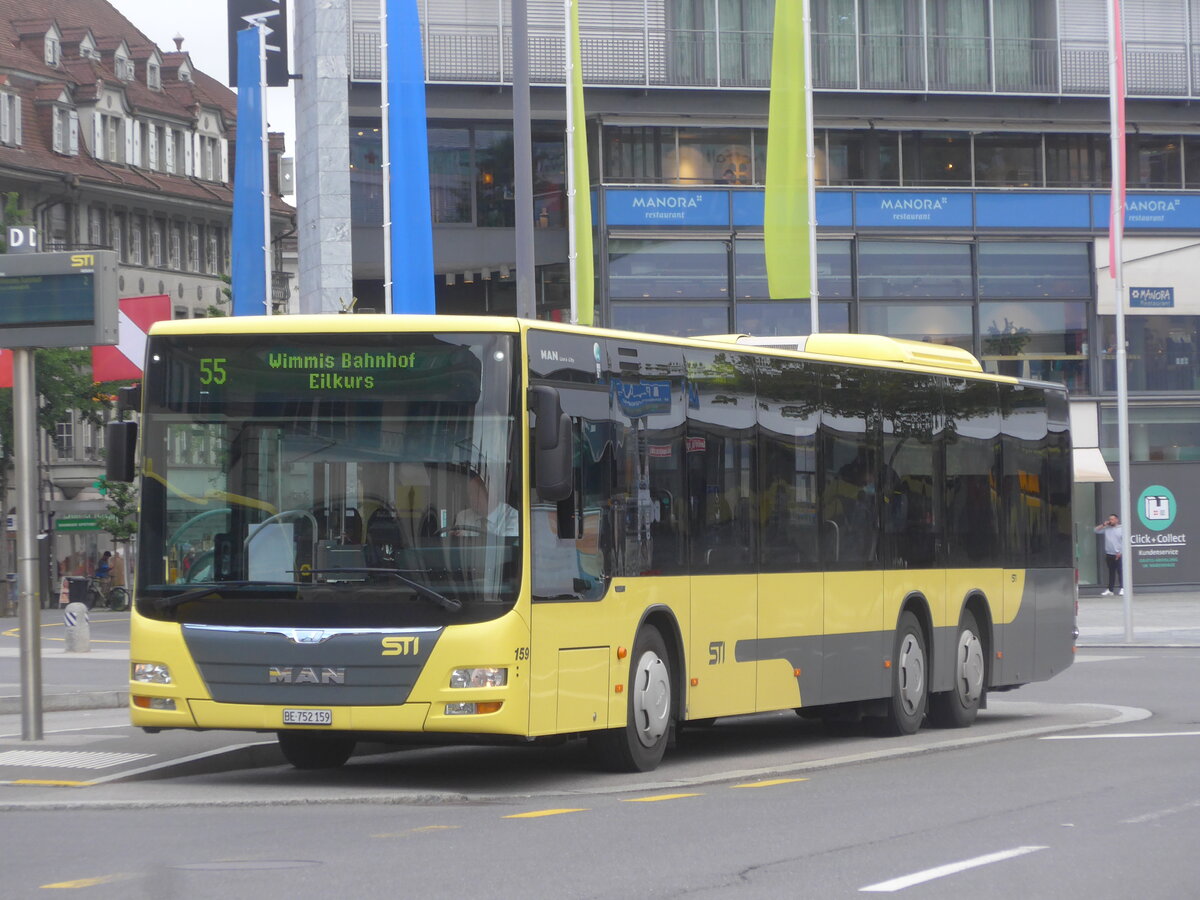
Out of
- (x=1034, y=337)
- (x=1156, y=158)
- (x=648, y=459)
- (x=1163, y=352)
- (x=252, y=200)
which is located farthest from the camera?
(x=1156, y=158)

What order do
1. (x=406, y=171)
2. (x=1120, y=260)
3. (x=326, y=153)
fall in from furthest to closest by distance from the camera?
1. (x=326, y=153)
2. (x=1120, y=260)
3. (x=406, y=171)

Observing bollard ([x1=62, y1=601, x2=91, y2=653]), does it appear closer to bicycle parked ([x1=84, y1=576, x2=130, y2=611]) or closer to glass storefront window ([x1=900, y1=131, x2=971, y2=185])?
glass storefront window ([x1=900, y1=131, x2=971, y2=185])

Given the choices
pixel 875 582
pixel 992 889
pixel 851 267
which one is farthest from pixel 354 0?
pixel 992 889

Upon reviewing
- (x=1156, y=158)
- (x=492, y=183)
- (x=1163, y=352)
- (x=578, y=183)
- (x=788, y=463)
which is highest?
(x=1156, y=158)

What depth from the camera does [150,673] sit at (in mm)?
12812

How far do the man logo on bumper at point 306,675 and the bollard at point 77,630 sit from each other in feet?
68.4

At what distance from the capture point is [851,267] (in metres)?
44.3

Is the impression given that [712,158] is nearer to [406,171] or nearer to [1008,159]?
[1008,159]

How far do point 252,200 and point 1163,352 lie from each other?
22.1 m

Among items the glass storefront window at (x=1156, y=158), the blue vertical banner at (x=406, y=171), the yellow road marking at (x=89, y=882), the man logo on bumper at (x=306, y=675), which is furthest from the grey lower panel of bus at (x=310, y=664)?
the glass storefront window at (x=1156, y=158)

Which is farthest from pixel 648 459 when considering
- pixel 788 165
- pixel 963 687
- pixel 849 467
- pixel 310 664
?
pixel 788 165

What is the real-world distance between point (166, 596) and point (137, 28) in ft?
248

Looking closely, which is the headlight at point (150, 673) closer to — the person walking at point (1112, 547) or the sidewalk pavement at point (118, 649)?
the sidewalk pavement at point (118, 649)

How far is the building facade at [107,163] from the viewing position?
239ft
